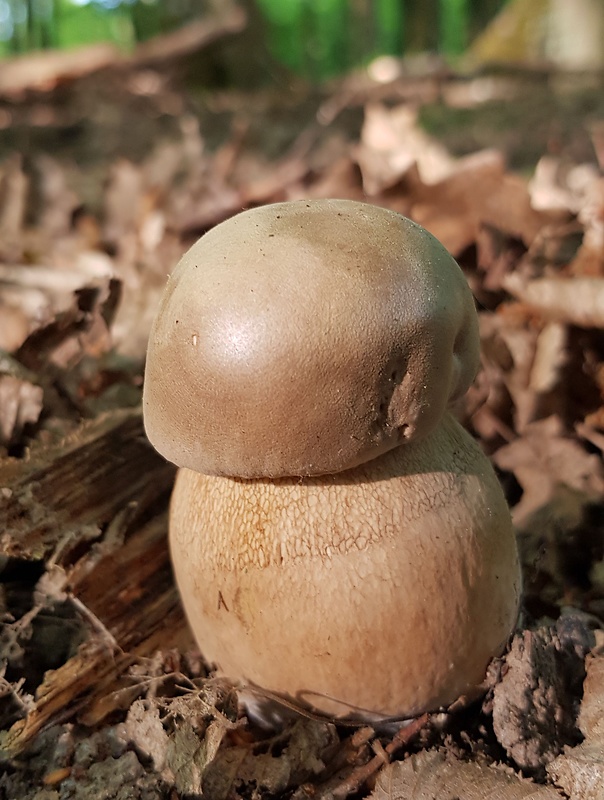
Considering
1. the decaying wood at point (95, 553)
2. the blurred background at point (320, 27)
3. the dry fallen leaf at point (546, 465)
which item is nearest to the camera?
the decaying wood at point (95, 553)

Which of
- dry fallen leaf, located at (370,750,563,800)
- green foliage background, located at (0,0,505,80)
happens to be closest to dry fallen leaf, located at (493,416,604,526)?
dry fallen leaf, located at (370,750,563,800)

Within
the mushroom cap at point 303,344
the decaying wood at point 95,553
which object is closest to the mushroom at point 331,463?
the mushroom cap at point 303,344

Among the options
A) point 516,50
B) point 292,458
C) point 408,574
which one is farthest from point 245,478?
point 516,50

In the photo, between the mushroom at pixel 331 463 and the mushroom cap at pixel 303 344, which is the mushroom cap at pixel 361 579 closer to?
the mushroom at pixel 331 463

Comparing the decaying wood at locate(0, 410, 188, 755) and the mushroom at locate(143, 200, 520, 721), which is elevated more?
the mushroom at locate(143, 200, 520, 721)

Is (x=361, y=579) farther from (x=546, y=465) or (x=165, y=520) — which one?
(x=546, y=465)

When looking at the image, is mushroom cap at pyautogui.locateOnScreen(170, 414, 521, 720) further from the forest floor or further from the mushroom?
the forest floor

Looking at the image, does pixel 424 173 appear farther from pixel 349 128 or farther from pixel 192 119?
pixel 192 119
